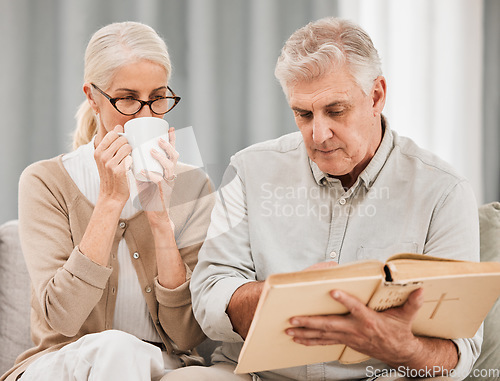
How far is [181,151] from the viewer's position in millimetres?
1454

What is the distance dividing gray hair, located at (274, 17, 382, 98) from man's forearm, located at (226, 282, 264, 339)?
1.42ft

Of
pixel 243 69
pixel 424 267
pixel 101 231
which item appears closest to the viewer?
pixel 424 267

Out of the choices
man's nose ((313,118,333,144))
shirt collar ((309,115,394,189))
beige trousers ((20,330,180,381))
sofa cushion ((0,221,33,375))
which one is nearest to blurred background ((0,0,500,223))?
sofa cushion ((0,221,33,375))

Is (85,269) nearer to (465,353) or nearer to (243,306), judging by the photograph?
(243,306)

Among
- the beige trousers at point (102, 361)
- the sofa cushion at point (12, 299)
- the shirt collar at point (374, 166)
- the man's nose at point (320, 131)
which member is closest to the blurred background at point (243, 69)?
the sofa cushion at point (12, 299)

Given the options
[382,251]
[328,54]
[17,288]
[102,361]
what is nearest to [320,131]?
[328,54]

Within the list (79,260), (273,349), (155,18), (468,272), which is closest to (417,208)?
(468,272)

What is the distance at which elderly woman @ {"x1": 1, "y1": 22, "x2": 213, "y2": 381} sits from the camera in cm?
131

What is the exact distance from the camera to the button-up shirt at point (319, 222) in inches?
49.6

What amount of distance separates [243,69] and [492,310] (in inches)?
46.7

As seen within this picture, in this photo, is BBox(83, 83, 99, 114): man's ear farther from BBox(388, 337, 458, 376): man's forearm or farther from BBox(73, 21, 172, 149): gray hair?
BBox(388, 337, 458, 376): man's forearm

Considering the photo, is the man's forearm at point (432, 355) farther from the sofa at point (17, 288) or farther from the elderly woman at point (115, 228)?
the elderly woman at point (115, 228)

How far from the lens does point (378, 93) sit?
4.29ft

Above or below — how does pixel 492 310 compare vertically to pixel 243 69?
below
